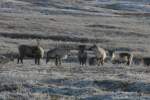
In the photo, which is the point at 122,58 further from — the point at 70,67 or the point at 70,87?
the point at 70,87

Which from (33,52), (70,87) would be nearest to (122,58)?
(33,52)

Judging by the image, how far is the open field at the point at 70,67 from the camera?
19375 millimetres

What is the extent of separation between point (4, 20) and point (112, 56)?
35.6m

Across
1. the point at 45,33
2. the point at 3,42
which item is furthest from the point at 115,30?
the point at 3,42

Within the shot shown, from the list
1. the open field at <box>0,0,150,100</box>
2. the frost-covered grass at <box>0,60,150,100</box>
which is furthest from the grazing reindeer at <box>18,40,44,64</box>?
the frost-covered grass at <box>0,60,150,100</box>

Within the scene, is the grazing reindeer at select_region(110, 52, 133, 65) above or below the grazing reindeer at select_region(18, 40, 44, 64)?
below

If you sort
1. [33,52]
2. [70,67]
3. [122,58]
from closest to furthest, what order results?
[70,67], [33,52], [122,58]

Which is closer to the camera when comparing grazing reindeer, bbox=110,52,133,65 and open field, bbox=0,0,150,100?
open field, bbox=0,0,150,100

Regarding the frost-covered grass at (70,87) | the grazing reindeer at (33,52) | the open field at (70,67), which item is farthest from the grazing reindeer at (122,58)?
the frost-covered grass at (70,87)

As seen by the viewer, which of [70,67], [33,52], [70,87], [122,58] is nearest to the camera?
[70,87]

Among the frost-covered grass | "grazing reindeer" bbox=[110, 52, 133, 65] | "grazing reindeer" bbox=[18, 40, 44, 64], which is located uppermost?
the frost-covered grass

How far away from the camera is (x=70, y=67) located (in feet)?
105

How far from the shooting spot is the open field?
63.6 feet

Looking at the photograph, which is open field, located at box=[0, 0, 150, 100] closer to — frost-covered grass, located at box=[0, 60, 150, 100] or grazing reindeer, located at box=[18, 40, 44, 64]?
frost-covered grass, located at box=[0, 60, 150, 100]
